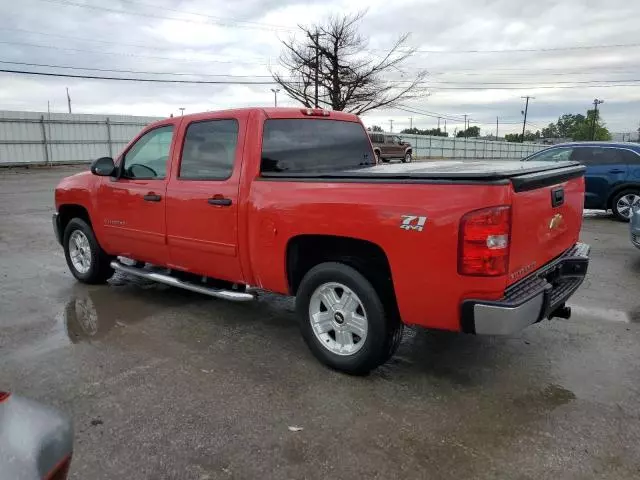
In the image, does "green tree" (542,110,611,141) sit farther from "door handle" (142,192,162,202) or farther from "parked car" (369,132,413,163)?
"door handle" (142,192,162,202)

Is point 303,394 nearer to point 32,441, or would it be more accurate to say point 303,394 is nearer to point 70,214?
point 32,441

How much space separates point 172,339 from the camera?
14.7ft

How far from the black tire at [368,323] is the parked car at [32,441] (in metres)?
2.08

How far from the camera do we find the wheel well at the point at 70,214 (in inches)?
241

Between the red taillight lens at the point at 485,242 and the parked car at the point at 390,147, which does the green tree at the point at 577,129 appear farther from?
the red taillight lens at the point at 485,242

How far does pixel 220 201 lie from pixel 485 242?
2.19 metres

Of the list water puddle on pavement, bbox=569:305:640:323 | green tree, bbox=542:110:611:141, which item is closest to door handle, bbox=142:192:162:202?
water puddle on pavement, bbox=569:305:640:323

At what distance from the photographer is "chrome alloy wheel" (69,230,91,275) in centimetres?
612

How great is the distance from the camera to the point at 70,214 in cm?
637

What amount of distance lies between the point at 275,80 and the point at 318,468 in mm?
32517

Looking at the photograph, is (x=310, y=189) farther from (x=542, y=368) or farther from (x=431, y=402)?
(x=542, y=368)

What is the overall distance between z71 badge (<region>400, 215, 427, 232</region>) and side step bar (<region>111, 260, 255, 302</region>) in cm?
158

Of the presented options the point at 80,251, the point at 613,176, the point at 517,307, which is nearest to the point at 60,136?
the point at 80,251

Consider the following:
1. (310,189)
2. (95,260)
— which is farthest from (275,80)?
(310,189)
